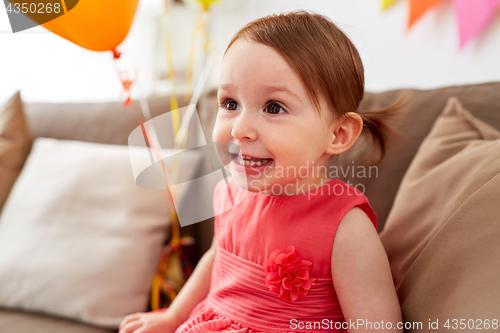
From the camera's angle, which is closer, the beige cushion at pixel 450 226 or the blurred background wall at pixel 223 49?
the beige cushion at pixel 450 226

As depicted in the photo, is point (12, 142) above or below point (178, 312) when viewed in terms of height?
above

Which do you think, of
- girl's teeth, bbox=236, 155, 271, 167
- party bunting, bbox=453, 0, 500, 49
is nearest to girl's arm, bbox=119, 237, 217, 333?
girl's teeth, bbox=236, 155, 271, 167

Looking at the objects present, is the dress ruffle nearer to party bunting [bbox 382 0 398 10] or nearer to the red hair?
the red hair

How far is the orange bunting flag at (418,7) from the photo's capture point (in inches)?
45.4

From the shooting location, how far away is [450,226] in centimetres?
56

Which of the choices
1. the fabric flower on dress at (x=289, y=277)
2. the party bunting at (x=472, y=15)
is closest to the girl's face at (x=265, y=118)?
the fabric flower on dress at (x=289, y=277)

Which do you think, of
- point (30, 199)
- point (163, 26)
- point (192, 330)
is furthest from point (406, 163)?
point (163, 26)

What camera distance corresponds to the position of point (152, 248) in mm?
974

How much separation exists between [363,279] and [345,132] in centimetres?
27

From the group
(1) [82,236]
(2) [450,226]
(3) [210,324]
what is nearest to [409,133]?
(2) [450,226]

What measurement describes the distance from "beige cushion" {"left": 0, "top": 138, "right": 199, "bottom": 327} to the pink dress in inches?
11.5

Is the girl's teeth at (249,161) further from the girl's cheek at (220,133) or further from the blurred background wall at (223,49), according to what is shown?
the blurred background wall at (223,49)

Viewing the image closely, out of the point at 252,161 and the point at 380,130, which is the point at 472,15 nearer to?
the point at 380,130

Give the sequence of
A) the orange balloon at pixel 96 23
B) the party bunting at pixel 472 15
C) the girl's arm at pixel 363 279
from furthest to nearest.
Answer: the party bunting at pixel 472 15 < the orange balloon at pixel 96 23 < the girl's arm at pixel 363 279
